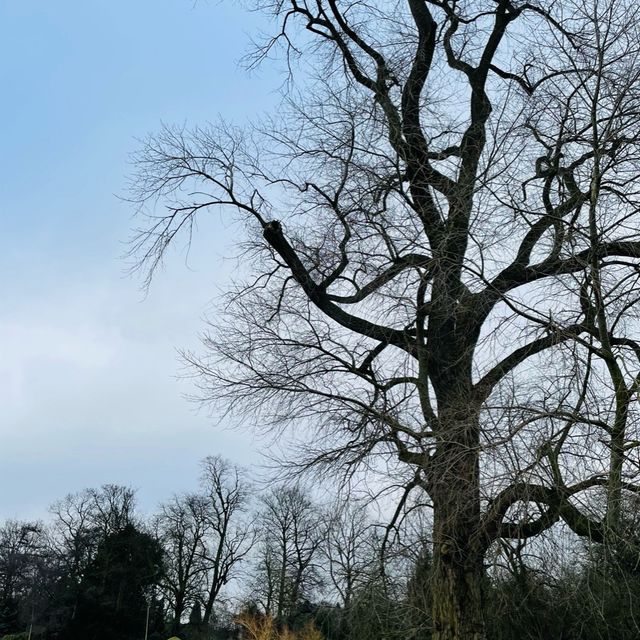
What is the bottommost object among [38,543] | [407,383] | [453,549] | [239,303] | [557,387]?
[453,549]

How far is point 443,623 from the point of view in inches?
333

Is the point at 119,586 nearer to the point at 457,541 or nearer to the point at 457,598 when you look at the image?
the point at 457,598

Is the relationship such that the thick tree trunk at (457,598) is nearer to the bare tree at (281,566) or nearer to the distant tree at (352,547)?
the distant tree at (352,547)

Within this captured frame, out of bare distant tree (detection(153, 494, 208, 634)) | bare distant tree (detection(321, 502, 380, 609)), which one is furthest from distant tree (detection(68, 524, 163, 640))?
bare distant tree (detection(321, 502, 380, 609))

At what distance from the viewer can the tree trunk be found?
6582mm

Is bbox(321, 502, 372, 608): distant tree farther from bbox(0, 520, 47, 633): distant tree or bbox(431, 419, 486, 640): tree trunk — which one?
bbox(0, 520, 47, 633): distant tree

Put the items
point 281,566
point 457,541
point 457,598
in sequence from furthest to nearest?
point 281,566
point 457,598
point 457,541

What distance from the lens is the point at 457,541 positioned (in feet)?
26.6

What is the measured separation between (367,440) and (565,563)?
245 cm

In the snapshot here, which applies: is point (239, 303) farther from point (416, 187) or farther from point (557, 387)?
point (557, 387)

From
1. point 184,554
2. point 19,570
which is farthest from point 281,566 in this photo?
point 19,570

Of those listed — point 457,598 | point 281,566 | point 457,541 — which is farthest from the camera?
point 281,566

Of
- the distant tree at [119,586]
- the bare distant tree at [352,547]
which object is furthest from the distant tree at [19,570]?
the bare distant tree at [352,547]

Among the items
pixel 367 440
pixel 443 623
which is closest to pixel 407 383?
pixel 367 440
